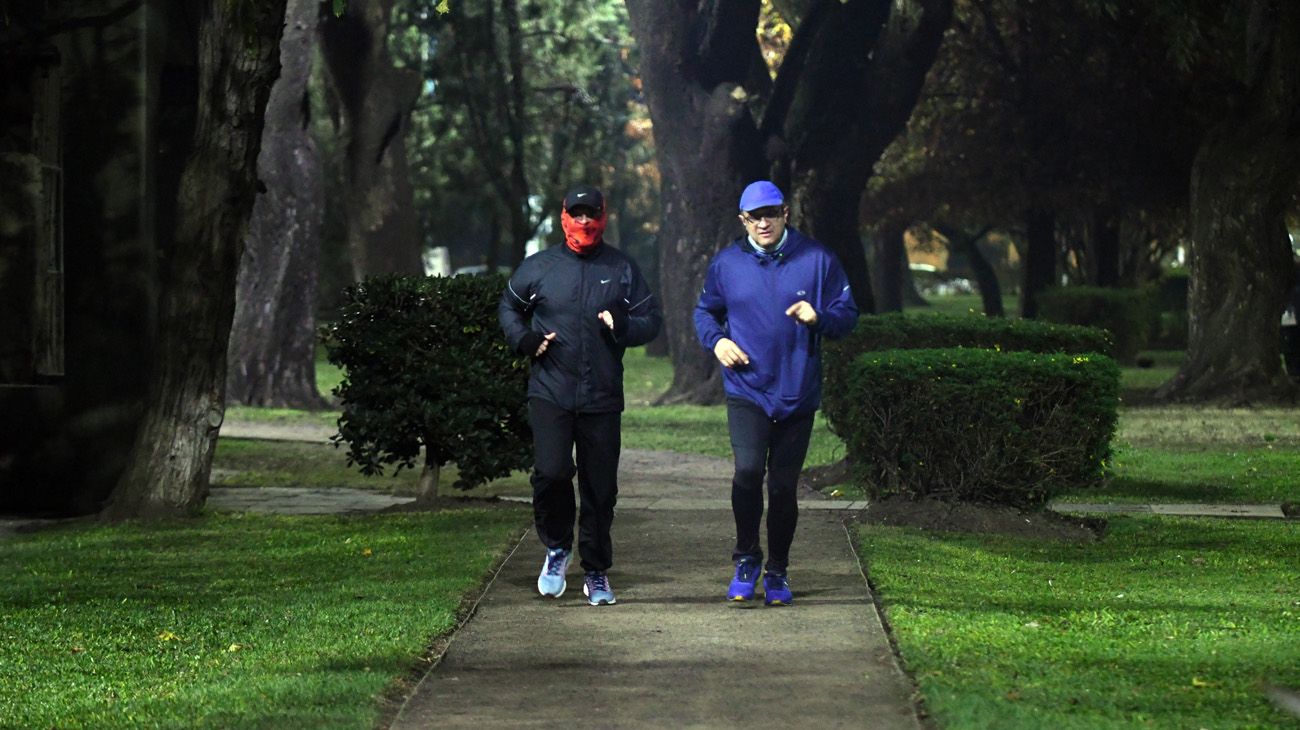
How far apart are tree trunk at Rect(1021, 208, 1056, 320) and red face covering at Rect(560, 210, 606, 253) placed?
30966mm

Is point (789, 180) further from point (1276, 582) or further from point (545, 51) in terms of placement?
point (545, 51)

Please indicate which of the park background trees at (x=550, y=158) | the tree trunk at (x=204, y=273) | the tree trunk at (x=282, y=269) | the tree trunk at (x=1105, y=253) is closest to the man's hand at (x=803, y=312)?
the park background trees at (x=550, y=158)

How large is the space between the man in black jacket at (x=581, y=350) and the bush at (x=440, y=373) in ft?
13.0

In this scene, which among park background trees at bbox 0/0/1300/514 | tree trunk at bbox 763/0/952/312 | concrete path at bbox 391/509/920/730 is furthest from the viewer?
tree trunk at bbox 763/0/952/312

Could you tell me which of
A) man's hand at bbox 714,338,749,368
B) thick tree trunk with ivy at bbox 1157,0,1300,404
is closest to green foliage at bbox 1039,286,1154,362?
thick tree trunk with ivy at bbox 1157,0,1300,404

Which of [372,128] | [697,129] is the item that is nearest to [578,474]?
[697,129]

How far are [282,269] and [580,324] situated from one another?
58.3 ft

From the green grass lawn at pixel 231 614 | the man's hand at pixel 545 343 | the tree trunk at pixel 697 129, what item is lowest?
the green grass lawn at pixel 231 614

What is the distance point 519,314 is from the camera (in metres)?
9.62

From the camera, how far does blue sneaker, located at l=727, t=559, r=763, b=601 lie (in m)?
9.33

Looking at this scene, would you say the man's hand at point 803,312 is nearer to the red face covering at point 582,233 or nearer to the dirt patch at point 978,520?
the red face covering at point 582,233

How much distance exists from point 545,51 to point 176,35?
3365cm

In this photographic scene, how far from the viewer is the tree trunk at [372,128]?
29.5 m

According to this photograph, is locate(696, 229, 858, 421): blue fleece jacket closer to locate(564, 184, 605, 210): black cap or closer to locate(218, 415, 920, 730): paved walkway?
locate(564, 184, 605, 210): black cap
